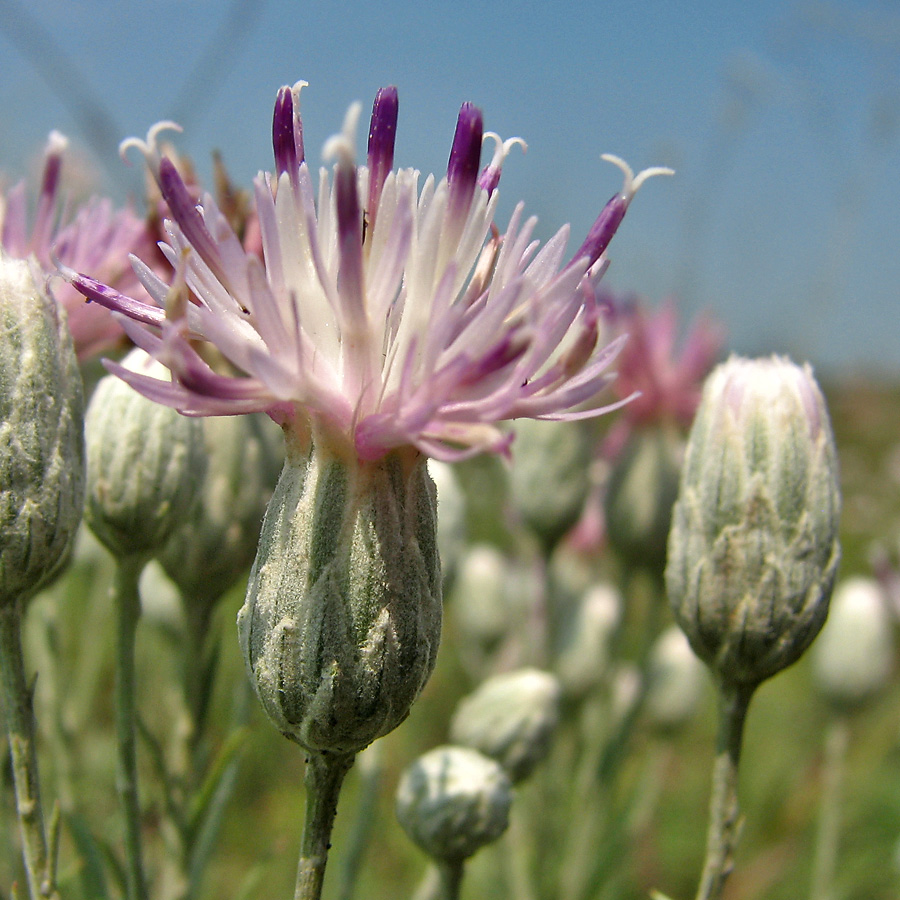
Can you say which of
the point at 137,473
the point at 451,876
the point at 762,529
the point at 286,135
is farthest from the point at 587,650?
the point at 286,135

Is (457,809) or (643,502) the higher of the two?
(643,502)

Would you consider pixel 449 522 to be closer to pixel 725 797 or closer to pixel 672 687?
pixel 725 797

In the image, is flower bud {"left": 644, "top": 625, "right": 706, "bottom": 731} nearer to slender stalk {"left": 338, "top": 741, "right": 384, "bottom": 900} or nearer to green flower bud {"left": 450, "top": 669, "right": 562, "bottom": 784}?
green flower bud {"left": 450, "top": 669, "right": 562, "bottom": 784}

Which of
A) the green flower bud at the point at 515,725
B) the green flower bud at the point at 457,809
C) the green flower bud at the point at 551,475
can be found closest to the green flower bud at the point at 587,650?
the green flower bud at the point at 551,475

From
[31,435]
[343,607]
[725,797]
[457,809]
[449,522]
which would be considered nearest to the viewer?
[343,607]

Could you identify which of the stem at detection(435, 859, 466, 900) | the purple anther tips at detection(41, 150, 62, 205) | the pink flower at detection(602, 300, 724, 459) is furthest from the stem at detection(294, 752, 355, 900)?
the pink flower at detection(602, 300, 724, 459)
